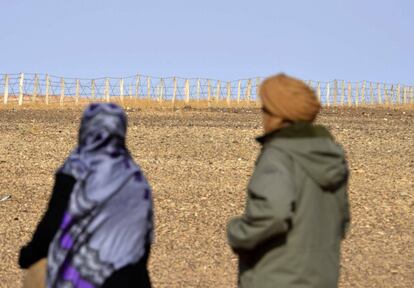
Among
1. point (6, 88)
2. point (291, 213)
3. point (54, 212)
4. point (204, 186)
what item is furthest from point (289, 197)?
point (6, 88)

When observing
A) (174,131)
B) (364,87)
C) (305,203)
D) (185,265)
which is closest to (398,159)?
(174,131)

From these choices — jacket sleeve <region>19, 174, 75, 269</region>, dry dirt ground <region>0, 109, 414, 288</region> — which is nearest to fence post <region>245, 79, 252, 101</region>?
dry dirt ground <region>0, 109, 414, 288</region>

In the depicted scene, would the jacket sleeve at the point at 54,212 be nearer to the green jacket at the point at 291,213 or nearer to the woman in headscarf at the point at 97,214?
the woman in headscarf at the point at 97,214

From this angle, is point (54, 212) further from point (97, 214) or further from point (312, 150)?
point (312, 150)

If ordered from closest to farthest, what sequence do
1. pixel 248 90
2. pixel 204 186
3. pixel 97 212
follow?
pixel 97 212 < pixel 204 186 < pixel 248 90

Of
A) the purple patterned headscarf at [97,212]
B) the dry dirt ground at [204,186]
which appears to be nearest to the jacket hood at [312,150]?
the purple patterned headscarf at [97,212]

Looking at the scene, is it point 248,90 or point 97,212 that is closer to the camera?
point 97,212

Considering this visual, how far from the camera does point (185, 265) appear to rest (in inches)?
394

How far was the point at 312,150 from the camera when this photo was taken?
4.23 m

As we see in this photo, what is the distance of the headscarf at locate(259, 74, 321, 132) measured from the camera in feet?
13.7

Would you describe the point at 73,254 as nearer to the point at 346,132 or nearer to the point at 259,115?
the point at 346,132

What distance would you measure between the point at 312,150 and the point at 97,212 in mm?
913

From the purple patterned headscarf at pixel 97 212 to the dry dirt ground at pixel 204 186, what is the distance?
473 cm

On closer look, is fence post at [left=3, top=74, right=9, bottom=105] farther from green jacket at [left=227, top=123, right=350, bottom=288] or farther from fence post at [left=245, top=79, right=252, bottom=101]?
green jacket at [left=227, top=123, right=350, bottom=288]
